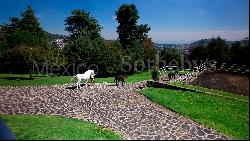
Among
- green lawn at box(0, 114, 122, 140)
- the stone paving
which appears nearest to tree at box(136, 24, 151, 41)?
the stone paving

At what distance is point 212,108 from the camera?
53.7 ft

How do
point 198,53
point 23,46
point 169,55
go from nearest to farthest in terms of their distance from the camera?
1. point 23,46
2. point 198,53
3. point 169,55

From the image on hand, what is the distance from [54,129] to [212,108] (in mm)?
8822

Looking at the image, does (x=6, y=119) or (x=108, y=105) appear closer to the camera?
(x=6, y=119)

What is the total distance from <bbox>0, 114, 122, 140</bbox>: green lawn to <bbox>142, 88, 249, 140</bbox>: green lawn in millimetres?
4920

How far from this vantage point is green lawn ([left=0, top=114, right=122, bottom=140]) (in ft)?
35.9

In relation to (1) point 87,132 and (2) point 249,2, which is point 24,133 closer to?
(1) point 87,132

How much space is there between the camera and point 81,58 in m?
34.2

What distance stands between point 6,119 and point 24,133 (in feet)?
9.23

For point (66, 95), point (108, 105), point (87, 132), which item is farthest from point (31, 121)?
point (66, 95)

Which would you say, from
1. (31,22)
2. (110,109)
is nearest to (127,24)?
(31,22)

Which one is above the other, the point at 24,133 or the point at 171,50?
the point at 171,50

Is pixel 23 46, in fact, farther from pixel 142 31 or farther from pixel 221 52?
pixel 142 31

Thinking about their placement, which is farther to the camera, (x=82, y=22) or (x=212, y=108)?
(x=82, y=22)
